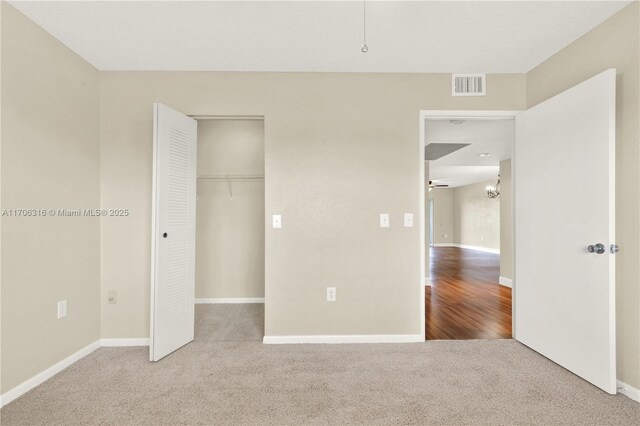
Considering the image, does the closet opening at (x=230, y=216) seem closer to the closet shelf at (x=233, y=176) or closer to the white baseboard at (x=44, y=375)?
the closet shelf at (x=233, y=176)

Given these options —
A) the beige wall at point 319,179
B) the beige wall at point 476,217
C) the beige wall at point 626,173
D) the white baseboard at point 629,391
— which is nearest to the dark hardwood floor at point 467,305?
the beige wall at point 319,179

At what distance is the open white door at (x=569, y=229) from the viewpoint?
1967 millimetres

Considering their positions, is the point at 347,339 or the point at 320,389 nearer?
the point at 320,389

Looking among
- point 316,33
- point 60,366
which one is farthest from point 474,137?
point 60,366

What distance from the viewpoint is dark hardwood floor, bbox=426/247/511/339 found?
312cm

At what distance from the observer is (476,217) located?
11750 mm

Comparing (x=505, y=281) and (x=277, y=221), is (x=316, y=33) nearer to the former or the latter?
(x=277, y=221)

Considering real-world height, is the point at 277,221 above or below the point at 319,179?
below

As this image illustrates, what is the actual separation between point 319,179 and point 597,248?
7.05 feet

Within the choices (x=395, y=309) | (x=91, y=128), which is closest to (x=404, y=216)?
(x=395, y=309)

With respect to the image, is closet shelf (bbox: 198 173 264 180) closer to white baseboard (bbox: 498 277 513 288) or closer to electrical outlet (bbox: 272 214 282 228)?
electrical outlet (bbox: 272 214 282 228)

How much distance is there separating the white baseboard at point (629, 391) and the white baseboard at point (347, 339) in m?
1.34

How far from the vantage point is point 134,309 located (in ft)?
9.04

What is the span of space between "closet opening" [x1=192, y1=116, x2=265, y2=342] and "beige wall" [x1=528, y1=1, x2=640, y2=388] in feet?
12.2
